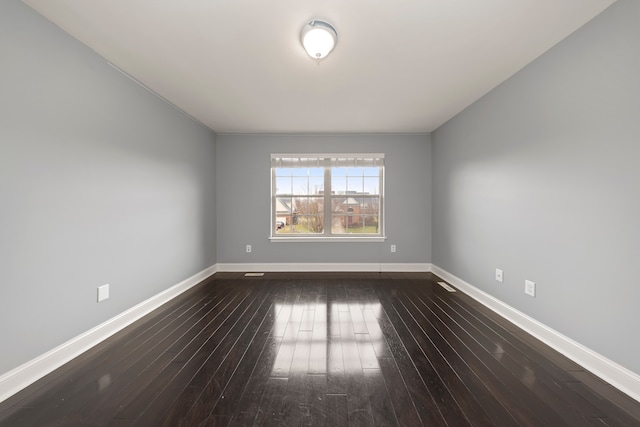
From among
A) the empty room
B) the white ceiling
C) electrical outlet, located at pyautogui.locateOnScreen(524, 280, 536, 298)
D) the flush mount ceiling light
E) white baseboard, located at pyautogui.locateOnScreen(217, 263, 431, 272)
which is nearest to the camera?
the empty room

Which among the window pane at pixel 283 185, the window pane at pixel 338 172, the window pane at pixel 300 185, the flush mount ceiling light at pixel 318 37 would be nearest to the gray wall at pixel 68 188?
the flush mount ceiling light at pixel 318 37

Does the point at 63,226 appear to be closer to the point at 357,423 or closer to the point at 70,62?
the point at 70,62

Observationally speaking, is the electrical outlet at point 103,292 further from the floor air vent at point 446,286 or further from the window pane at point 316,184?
the floor air vent at point 446,286

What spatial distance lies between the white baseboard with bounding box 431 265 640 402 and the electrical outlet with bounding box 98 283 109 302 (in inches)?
154

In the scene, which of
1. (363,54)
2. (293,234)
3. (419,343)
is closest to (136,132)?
(363,54)

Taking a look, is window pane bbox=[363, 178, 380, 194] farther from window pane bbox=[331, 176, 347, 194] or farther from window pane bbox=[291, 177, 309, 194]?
window pane bbox=[291, 177, 309, 194]

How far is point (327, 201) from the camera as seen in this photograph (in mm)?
4961

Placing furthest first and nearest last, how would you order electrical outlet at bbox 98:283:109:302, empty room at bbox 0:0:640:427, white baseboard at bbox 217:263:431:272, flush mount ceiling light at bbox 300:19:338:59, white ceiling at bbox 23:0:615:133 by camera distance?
white baseboard at bbox 217:263:431:272 < electrical outlet at bbox 98:283:109:302 < flush mount ceiling light at bbox 300:19:338:59 < white ceiling at bbox 23:0:615:133 < empty room at bbox 0:0:640:427

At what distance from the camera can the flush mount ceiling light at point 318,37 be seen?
76.9 inches

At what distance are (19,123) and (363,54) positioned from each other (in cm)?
257

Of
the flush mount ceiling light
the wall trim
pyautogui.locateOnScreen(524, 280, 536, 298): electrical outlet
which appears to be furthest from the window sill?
the flush mount ceiling light

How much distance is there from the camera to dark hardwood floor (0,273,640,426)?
150cm

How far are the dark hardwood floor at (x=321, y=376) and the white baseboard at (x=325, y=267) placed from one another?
1.75m

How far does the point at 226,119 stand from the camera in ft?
13.4
